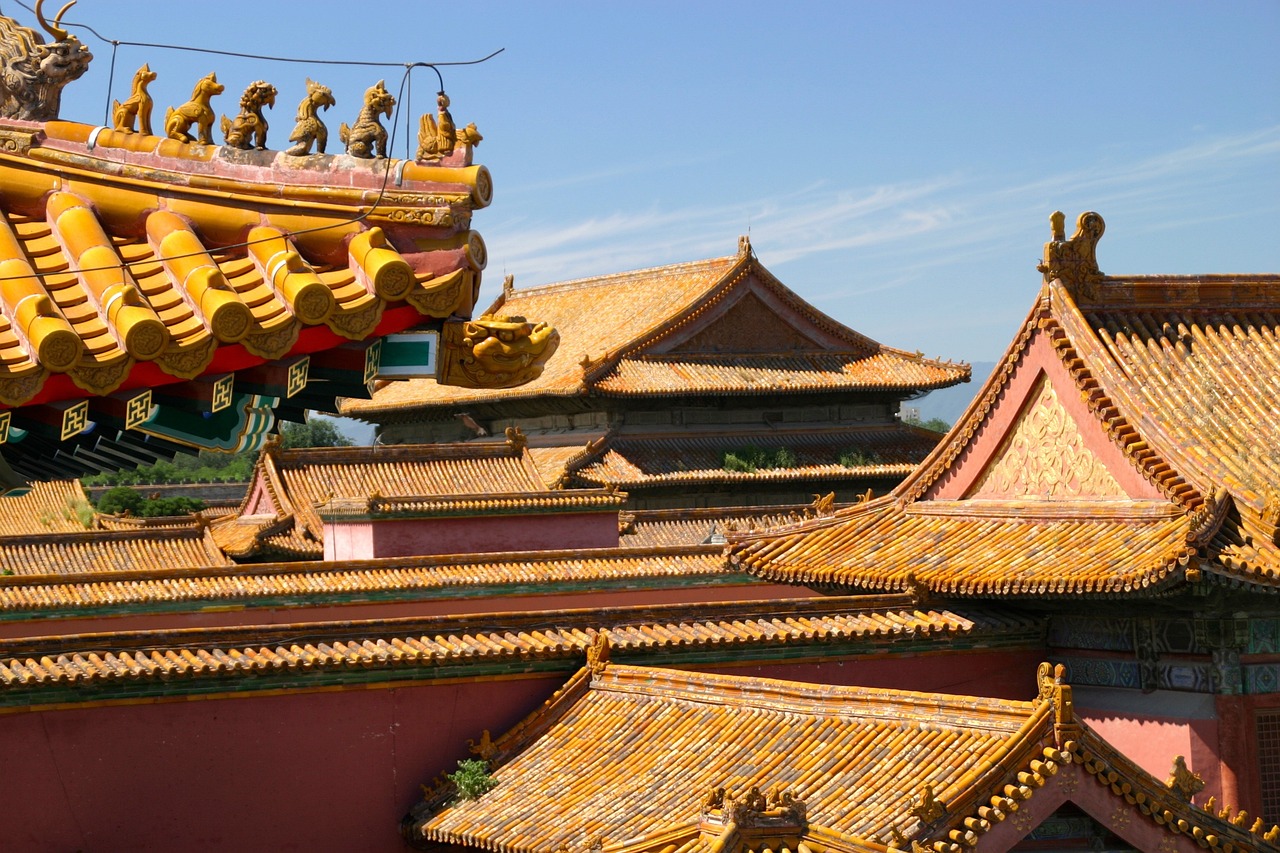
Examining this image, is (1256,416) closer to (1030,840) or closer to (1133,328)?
(1133,328)

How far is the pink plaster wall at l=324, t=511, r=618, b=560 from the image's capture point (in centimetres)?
2561

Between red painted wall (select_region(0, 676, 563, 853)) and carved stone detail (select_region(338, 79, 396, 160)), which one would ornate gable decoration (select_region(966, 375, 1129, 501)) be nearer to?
red painted wall (select_region(0, 676, 563, 853))

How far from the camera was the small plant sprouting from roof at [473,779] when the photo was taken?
1377cm

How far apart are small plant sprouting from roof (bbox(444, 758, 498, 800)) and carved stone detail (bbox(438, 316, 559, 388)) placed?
7.93 metres

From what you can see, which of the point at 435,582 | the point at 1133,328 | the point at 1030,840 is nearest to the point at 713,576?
the point at 435,582

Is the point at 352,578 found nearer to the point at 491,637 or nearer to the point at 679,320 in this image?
the point at 491,637

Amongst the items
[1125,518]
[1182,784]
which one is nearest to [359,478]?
[1125,518]

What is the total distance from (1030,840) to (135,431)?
660 cm

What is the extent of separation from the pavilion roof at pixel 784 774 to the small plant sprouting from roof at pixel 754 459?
22.6 meters

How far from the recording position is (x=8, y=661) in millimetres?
13008

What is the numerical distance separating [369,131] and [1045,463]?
12.0 metres

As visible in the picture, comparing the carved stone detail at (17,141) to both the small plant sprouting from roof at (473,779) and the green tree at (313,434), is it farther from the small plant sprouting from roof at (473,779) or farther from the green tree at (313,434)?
the green tree at (313,434)

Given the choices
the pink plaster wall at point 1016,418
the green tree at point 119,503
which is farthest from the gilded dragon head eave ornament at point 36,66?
the green tree at point 119,503

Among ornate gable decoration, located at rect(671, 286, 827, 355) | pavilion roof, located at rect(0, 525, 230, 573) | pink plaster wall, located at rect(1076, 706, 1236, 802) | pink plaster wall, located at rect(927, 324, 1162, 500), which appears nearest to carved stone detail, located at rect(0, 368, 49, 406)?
pink plaster wall, located at rect(1076, 706, 1236, 802)
